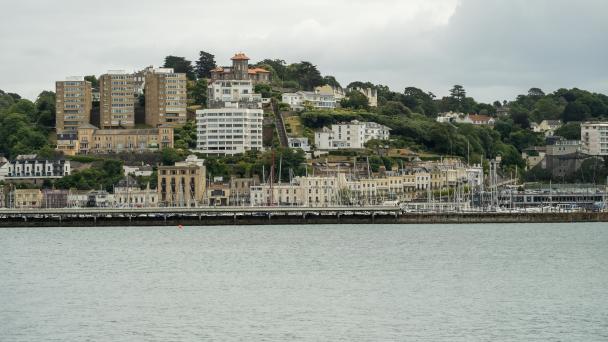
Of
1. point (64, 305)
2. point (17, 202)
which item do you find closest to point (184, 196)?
point (17, 202)

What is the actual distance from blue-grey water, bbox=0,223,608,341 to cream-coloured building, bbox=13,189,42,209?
104ft

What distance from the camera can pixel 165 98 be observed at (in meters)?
132

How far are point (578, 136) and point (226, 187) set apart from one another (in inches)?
2048

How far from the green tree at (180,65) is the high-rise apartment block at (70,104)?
781 inches

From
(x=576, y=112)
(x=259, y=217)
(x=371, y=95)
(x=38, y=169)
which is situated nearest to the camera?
(x=259, y=217)

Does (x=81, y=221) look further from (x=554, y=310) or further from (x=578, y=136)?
(x=578, y=136)

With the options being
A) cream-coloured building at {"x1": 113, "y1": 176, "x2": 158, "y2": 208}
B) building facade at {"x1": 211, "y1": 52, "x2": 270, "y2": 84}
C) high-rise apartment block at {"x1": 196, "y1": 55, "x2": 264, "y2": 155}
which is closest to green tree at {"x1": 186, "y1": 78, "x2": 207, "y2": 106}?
building facade at {"x1": 211, "y1": 52, "x2": 270, "y2": 84}

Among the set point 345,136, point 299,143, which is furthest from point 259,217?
point 345,136

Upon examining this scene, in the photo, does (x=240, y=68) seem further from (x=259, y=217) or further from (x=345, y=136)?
(x=259, y=217)

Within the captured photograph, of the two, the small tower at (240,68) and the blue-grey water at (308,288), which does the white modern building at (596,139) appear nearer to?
the small tower at (240,68)

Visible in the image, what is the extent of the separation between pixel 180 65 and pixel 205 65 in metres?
5.18

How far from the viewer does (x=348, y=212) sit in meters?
93.1

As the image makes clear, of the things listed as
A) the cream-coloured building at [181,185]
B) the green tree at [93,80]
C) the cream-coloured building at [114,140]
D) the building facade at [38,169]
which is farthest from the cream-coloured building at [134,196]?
the green tree at [93,80]

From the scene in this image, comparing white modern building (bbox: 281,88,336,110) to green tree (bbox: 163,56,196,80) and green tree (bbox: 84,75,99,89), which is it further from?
green tree (bbox: 84,75,99,89)
